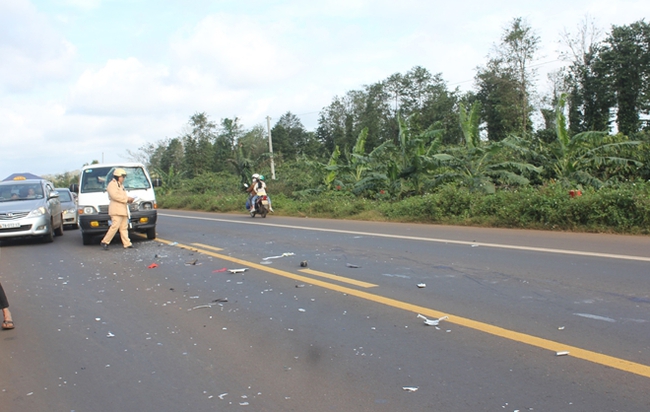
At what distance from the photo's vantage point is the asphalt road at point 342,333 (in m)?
3.74

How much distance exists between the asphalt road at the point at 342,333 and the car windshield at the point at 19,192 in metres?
5.70

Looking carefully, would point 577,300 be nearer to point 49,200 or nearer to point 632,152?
point 632,152

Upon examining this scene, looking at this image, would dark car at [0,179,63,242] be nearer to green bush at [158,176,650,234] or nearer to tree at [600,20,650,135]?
green bush at [158,176,650,234]

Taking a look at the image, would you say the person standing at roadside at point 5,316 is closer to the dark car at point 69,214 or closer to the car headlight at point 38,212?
the car headlight at point 38,212

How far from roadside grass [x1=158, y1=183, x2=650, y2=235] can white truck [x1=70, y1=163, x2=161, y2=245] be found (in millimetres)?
7102

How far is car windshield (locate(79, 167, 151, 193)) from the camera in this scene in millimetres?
13211

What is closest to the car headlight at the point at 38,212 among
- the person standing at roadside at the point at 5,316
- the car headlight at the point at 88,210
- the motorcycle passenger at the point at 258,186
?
the car headlight at the point at 88,210

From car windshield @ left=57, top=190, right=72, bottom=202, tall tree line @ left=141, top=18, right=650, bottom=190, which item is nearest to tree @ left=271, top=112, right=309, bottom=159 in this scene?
tall tree line @ left=141, top=18, right=650, bottom=190

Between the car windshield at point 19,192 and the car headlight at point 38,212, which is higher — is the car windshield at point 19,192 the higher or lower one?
the higher one

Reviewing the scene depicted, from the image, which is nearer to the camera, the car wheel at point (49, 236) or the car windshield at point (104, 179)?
the car windshield at point (104, 179)

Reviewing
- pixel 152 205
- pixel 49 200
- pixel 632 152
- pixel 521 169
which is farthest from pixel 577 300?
pixel 49 200

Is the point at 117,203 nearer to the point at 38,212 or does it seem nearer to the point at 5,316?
the point at 38,212

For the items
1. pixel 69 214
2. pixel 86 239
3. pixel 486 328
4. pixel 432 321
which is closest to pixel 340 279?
pixel 432 321

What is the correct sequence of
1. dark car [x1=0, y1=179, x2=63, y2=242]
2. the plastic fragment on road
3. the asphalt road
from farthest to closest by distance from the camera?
dark car [x1=0, y1=179, x2=63, y2=242]
the plastic fragment on road
the asphalt road
